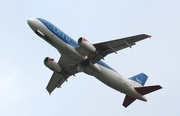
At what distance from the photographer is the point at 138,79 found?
5944 cm

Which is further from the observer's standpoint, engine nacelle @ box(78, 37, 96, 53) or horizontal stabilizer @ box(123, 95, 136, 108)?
horizontal stabilizer @ box(123, 95, 136, 108)

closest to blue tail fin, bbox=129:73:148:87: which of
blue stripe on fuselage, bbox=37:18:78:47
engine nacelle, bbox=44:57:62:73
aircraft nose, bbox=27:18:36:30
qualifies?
engine nacelle, bbox=44:57:62:73

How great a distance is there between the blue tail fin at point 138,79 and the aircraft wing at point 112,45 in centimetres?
880

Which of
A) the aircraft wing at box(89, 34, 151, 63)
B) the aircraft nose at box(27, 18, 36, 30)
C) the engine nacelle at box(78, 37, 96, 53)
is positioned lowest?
the aircraft wing at box(89, 34, 151, 63)

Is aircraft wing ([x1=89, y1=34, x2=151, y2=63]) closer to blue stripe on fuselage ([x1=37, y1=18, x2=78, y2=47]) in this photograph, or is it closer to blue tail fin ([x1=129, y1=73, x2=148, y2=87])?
blue stripe on fuselage ([x1=37, y1=18, x2=78, y2=47])

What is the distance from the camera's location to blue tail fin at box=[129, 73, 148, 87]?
5803 cm

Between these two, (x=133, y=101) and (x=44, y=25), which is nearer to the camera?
(x=44, y=25)

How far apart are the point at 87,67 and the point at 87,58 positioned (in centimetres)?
151

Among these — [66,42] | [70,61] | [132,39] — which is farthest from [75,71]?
[132,39]

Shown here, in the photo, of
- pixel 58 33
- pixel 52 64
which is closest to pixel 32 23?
pixel 58 33

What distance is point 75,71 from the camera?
57094mm

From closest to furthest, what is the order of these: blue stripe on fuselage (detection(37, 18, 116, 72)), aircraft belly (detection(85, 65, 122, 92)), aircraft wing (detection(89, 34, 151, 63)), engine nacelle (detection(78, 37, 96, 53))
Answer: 1. aircraft wing (detection(89, 34, 151, 63))
2. engine nacelle (detection(78, 37, 96, 53))
3. blue stripe on fuselage (detection(37, 18, 116, 72))
4. aircraft belly (detection(85, 65, 122, 92))

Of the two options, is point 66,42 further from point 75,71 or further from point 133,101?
point 133,101

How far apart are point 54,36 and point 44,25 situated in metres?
1.96
